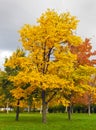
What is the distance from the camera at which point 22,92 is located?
37375mm

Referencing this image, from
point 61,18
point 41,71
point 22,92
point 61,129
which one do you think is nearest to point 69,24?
point 61,18

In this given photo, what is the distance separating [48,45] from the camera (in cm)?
3556

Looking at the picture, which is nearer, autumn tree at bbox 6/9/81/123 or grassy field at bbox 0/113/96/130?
grassy field at bbox 0/113/96/130

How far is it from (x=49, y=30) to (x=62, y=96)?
9.57 meters

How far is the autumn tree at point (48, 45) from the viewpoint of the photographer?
34500 millimetres

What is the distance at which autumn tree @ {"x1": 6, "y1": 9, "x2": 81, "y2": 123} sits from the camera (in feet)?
113

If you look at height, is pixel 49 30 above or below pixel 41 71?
above

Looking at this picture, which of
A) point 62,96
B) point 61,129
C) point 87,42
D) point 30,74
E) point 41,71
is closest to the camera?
point 61,129

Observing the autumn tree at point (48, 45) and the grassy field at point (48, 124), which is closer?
the grassy field at point (48, 124)

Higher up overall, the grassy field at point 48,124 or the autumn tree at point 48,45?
the autumn tree at point 48,45

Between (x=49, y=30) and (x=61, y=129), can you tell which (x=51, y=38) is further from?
(x=61, y=129)

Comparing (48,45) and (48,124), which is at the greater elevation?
(48,45)

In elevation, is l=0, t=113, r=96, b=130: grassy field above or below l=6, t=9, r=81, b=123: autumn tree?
below

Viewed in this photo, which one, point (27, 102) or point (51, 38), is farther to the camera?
point (27, 102)
